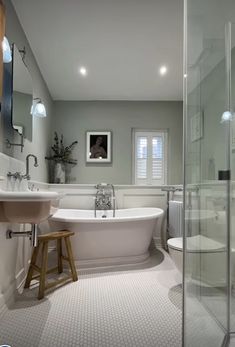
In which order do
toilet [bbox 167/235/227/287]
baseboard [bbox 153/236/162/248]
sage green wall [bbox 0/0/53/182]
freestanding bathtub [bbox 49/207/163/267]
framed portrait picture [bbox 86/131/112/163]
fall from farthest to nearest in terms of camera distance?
framed portrait picture [bbox 86/131/112/163] < baseboard [bbox 153/236/162/248] < freestanding bathtub [bbox 49/207/163/267] < sage green wall [bbox 0/0/53/182] < toilet [bbox 167/235/227/287]

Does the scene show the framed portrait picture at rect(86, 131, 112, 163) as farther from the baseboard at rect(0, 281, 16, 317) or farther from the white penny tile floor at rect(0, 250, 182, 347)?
the baseboard at rect(0, 281, 16, 317)

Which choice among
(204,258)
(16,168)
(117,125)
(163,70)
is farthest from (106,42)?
(204,258)

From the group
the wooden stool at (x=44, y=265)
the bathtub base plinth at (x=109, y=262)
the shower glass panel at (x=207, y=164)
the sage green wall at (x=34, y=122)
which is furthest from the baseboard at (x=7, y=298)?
the shower glass panel at (x=207, y=164)

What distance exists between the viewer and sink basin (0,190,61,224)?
49.1 inches

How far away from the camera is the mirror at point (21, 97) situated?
2031 millimetres

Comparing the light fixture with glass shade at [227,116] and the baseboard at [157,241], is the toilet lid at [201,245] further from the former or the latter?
the baseboard at [157,241]

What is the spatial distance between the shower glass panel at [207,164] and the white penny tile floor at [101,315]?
0.81 feet

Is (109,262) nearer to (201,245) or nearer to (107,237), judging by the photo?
(107,237)

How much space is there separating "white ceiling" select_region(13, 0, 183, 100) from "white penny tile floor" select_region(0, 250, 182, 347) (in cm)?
259

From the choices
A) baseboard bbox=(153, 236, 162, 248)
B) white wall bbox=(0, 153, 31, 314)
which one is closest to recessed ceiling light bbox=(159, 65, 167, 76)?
white wall bbox=(0, 153, 31, 314)

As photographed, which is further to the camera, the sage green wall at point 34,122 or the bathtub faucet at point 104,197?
the bathtub faucet at point 104,197

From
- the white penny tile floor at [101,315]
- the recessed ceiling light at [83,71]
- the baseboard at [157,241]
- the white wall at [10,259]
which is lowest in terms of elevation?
the white penny tile floor at [101,315]

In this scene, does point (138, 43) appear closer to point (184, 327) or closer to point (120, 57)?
point (120, 57)

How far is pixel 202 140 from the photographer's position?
78.7 inches
